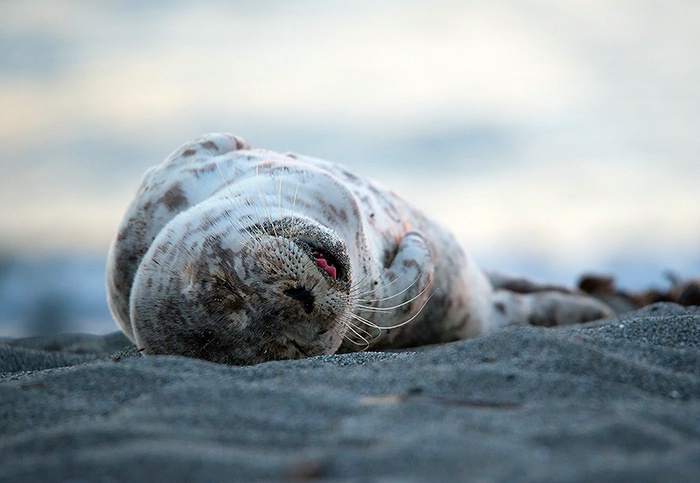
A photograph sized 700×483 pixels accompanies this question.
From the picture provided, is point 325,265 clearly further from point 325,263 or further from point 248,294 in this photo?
point 248,294

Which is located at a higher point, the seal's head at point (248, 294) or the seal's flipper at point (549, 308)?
the seal's head at point (248, 294)

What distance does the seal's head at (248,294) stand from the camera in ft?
10.7

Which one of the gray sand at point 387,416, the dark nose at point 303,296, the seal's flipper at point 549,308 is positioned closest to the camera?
the gray sand at point 387,416

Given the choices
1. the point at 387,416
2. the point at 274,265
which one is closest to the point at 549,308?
the point at 274,265

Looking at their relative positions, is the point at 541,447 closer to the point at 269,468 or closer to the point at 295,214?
the point at 269,468

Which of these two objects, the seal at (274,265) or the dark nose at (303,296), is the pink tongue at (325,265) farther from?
the dark nose at (303,296)

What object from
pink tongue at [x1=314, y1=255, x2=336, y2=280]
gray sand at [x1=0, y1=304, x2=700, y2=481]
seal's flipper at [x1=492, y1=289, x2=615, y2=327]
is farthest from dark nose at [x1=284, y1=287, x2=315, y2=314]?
seal's flipper at [x1=492, y1=289, x2=615, y2=327]

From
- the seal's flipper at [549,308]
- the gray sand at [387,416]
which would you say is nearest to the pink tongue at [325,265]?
the gray sand at [387,416]

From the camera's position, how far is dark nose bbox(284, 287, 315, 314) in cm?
325

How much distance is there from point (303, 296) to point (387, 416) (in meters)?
1.13

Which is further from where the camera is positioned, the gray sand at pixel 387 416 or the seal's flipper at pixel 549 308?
the seal's flipper at pixel 549 308

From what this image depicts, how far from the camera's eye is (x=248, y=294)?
3.28 meters

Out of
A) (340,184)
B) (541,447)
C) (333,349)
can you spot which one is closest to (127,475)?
(541,447)

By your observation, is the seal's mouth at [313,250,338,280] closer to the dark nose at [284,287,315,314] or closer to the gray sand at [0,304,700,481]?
the dark nose at [284,287,315,314]
